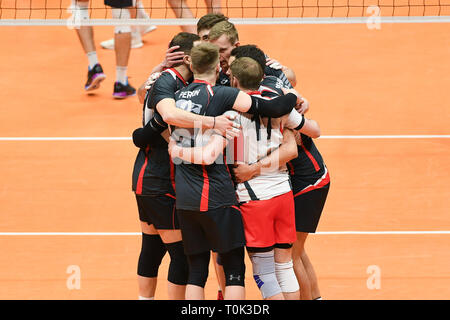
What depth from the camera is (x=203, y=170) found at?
470 centimetres

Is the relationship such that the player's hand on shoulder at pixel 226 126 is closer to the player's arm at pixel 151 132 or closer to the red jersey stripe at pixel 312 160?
the player's arm at pixel 151 132

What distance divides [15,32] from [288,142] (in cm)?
923

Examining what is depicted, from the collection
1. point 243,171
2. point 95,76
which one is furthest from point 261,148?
point 95,76

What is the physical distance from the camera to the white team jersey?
4773mm

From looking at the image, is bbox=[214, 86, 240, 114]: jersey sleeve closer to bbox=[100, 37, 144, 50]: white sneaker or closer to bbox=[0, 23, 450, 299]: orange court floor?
bbox=[0, 23, 450, 299]: orange court floor

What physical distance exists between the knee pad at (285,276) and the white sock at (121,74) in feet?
18.5

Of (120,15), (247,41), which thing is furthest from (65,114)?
(247,41)

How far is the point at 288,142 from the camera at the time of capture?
4.88 meters

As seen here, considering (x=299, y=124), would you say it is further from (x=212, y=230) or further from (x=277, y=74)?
(x=212, y=230)

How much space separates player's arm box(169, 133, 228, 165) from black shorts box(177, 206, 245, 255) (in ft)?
1.09

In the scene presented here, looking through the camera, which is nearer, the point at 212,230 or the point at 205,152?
Answer: the point at 205,152

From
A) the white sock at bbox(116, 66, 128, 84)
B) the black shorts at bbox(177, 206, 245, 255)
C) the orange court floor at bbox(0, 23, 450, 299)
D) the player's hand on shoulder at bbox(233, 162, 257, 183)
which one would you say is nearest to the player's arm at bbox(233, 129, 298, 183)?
the player's hand on shoulder at bbox(233, 162, 257, 183)

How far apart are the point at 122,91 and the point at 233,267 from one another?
5.89 m

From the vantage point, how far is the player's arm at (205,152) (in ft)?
15.0
